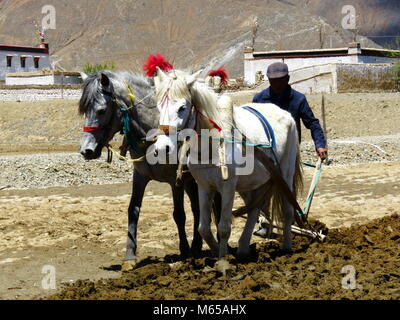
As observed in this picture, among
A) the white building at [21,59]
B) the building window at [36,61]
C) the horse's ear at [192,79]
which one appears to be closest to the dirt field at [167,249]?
the horse's ear at [192,79]

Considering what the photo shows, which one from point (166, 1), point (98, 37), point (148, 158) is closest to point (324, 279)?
point (148, 158)

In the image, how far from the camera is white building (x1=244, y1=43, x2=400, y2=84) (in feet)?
157

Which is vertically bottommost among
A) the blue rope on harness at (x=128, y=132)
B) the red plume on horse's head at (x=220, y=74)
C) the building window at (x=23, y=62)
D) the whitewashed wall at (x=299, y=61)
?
the blue rope on harness at (x=128, y=132)

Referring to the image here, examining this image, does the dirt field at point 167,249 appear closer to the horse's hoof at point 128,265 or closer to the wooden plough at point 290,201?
the horse's hoof at point 128,265

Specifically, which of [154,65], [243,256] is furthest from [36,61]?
[243,256]

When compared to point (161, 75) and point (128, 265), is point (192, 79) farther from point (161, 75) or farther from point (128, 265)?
point (128, 265)

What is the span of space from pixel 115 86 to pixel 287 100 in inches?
82.9

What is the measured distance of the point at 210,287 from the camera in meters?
6.31

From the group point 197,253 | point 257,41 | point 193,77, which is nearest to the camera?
point 193,77

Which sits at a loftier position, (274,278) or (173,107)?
(173,107)

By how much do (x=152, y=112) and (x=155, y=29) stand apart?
135 m

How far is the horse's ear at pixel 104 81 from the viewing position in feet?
25.1

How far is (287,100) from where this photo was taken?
8617 millimetres
